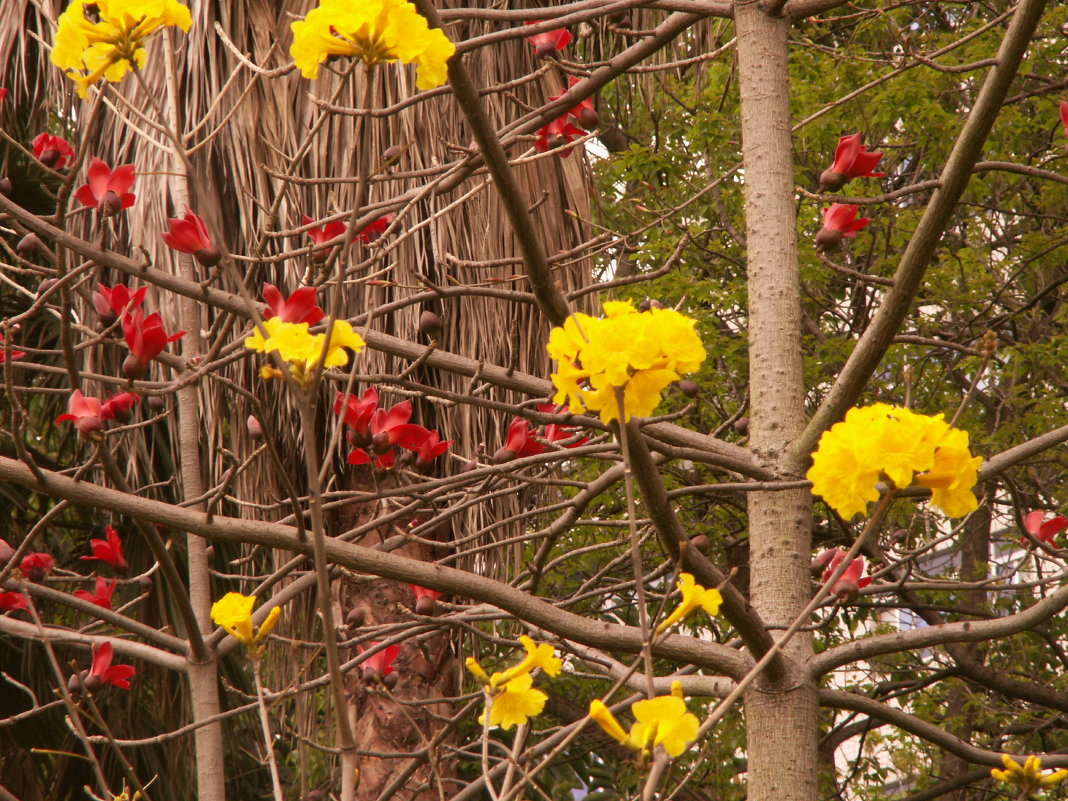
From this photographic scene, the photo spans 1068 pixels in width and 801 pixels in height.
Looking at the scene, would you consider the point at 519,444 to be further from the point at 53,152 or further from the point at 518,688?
the point at 53,152

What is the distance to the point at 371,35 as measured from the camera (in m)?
1.17

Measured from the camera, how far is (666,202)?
551cm

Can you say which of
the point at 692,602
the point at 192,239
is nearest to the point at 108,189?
the point at 192,239

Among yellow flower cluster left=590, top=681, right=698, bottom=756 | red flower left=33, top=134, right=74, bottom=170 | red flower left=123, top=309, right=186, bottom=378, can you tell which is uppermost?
red flower left=33, top=134, right=74, bottom=170

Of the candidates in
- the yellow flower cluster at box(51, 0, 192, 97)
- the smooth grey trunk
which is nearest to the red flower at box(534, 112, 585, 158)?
the smooth grey trunk

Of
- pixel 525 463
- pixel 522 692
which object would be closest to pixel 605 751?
pixel 525 463

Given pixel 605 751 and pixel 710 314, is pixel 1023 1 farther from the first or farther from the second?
pixel 605 751

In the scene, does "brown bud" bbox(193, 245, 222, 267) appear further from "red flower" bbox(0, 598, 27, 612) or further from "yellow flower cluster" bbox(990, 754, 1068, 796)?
"yellow flower cluster" bbox(990, 754, 1068, 796)

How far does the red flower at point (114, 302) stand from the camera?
2092 millimetres

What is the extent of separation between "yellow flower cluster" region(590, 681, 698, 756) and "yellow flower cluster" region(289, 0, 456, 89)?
685mm

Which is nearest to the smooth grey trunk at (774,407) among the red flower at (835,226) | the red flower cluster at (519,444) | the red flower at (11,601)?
the red flower at (835,226)

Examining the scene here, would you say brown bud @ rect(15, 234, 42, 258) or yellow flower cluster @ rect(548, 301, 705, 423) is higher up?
brown bud @ rect(15, 234, 42, 258)

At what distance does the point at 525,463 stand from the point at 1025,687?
3.79 metres

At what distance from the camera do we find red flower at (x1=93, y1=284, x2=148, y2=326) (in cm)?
209
